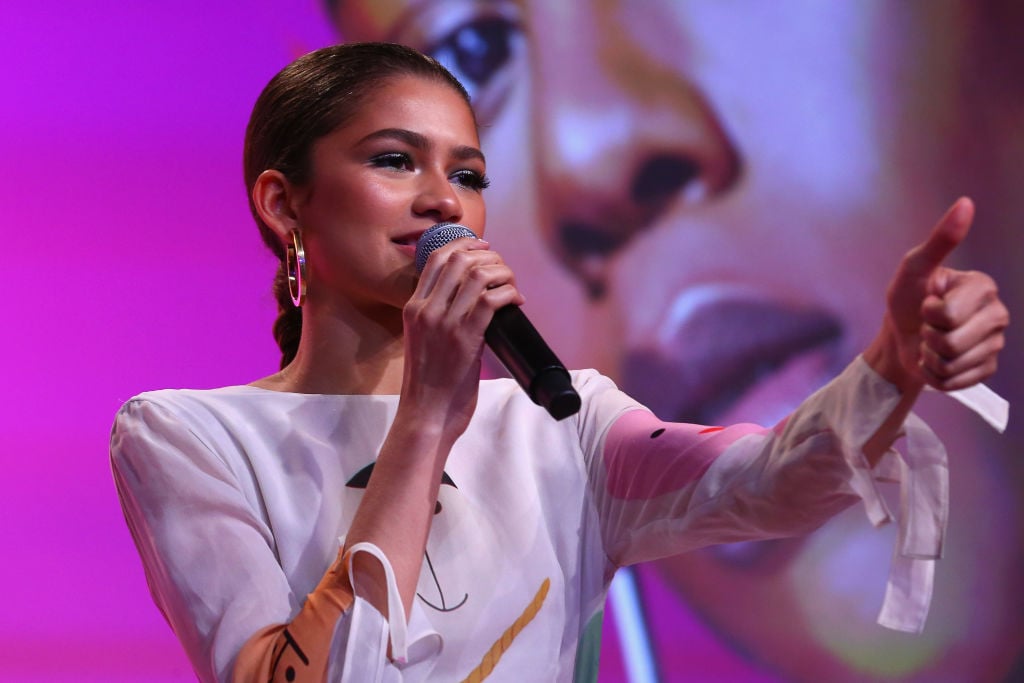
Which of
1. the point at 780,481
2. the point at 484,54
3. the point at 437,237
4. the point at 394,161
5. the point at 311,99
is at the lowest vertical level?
the point at 780,481

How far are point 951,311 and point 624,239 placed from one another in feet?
4.63

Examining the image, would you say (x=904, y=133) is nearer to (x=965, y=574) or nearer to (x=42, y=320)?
(x=965, y=574)

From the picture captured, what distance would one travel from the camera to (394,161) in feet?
4.23

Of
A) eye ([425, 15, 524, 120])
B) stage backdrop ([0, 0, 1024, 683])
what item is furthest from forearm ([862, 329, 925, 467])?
eye ([425, 15, 524, 120])

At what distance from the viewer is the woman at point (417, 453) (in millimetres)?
938

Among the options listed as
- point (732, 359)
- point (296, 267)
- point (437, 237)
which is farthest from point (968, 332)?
point (732, 359)

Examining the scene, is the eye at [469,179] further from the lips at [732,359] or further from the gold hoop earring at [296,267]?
the lips at [732,359]

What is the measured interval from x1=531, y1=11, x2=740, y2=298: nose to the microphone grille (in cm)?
101

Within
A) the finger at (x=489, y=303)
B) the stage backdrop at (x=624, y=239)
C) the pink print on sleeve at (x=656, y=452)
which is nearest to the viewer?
the finger at (x=489, y=303)

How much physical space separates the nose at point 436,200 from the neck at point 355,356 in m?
0.15

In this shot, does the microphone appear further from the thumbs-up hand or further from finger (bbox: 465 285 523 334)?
the thumbs-up hand

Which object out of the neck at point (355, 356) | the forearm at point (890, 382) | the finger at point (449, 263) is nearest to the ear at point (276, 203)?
the neck at point (355, 356)

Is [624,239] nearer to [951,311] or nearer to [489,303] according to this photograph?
[489,303]

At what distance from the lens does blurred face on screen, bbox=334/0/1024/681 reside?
7.04 feet
